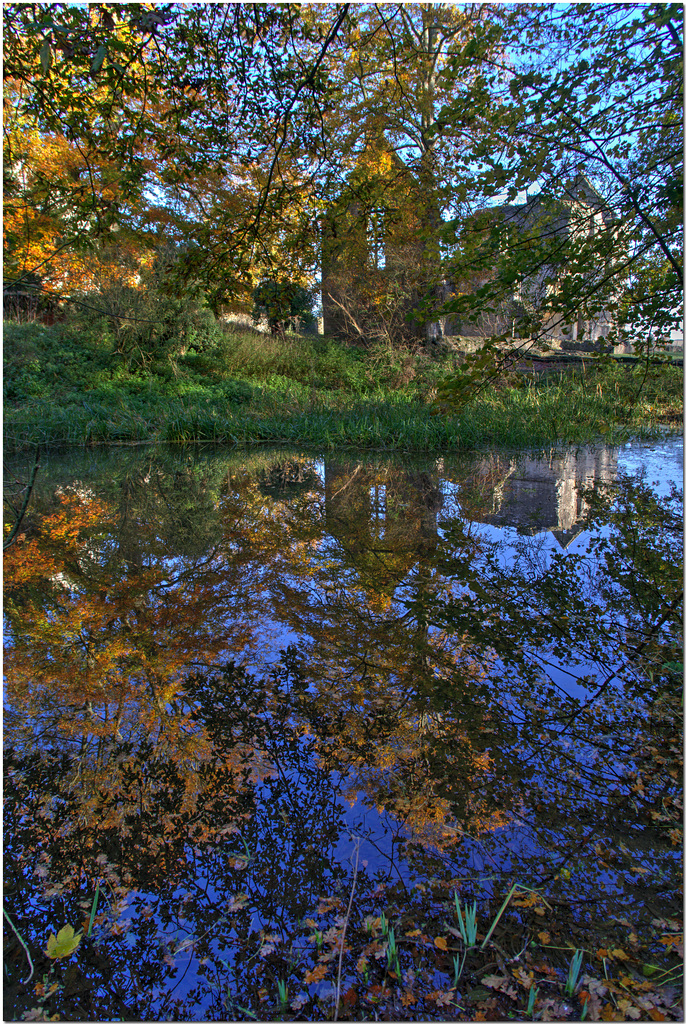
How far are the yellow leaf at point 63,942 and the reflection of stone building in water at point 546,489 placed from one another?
3.18m

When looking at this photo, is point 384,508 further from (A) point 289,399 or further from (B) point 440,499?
(A) point 289,399

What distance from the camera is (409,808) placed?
54.5 inches

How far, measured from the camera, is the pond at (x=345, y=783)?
1026 mm

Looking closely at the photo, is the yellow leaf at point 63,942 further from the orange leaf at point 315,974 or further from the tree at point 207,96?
the tree at point 207,96

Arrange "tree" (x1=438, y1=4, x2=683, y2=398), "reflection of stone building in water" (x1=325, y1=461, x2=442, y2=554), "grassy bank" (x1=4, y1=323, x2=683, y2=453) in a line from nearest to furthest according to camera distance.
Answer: "tree" (x1=438, y1=4, x2=683, y2=398) < "reflection of stone building in water" (x1=325, y1=461, x2=442, y2=554) < "grassy bank" (x1=4, y1=323, x2=683, y2=453)

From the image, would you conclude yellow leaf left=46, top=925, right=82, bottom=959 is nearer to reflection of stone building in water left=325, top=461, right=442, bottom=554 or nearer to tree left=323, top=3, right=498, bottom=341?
reflection of stone building in water left=325, top=461, right=442, bottom=554

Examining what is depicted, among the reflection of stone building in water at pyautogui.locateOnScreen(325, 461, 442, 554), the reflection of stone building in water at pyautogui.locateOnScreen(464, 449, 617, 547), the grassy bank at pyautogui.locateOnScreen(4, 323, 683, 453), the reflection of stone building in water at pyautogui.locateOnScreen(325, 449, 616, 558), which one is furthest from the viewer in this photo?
the grassy bank at pyautogui.locateOnScreen(4, 323, 683, 453)

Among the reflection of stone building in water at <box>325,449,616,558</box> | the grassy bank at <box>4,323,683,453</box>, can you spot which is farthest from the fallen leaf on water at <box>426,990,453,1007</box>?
the grassy bank at <box>4,323,683,453</box>

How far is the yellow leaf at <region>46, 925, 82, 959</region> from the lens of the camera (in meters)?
1.07

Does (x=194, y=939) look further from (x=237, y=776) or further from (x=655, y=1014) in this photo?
(x=655, y=1014)

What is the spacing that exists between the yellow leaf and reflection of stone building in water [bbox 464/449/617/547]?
3183 millimetres

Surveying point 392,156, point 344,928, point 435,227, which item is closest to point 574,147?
point 435,227

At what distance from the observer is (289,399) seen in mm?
10117

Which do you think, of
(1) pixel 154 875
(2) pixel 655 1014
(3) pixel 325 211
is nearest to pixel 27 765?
(1) pixel 154 875
